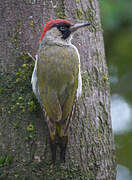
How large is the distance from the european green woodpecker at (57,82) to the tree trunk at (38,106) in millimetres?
146

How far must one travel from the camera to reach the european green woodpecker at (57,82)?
4129mm

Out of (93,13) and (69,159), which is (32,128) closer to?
(69,159)

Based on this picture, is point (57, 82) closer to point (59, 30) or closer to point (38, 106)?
point (38, 106)

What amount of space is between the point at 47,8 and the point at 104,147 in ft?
5.87

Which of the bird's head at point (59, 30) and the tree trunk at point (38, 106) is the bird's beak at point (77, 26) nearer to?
the bird's head at point (59, 30)

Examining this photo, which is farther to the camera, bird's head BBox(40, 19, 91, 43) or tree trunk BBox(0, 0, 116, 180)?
bird's head BBox(40, 19, 91, 43)

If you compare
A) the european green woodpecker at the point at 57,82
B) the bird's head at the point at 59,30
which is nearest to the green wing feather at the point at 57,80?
the european green woodpecker at the point at 57,82

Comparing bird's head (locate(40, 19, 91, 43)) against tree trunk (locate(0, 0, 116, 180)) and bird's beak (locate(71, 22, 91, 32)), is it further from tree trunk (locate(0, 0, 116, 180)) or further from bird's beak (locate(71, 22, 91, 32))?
tree trunk (locate(0, 0, 116, 180))

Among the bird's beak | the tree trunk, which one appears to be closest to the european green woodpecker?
the bird's beak

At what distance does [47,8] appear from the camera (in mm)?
4781

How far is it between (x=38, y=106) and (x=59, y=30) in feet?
3.40

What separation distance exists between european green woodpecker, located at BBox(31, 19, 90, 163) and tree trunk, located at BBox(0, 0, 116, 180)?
0.15m

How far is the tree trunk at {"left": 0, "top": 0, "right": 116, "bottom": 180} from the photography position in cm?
420

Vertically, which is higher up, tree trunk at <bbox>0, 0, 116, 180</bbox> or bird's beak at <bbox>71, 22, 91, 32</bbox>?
bird's beak at <bbox>71, 22, 91, 32</bbox>
